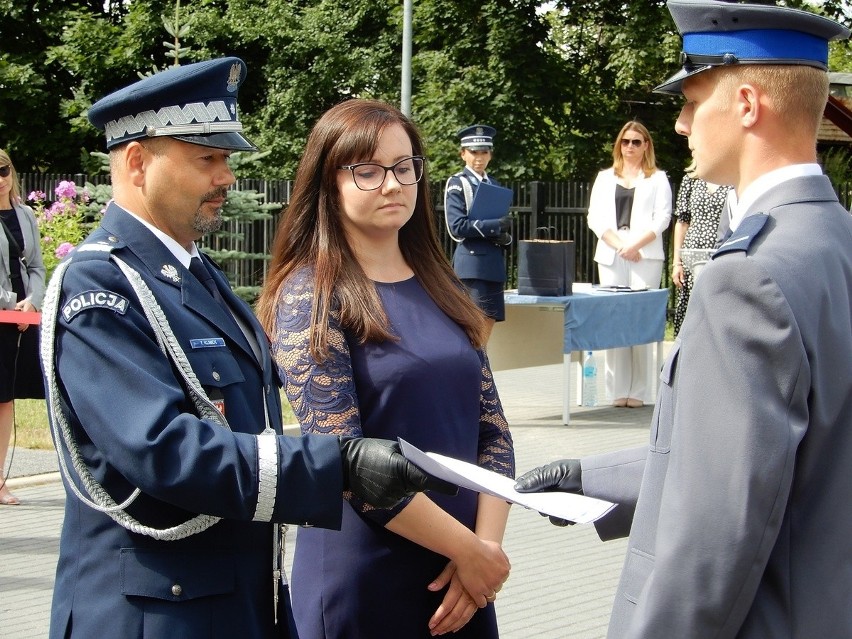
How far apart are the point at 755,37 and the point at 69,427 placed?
4.62ft

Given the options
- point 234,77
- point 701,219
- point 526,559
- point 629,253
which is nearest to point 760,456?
point 234,77

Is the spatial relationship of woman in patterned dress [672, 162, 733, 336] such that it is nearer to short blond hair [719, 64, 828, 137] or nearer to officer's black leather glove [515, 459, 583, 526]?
officer's black leather glove [515, 459, 583, 526]

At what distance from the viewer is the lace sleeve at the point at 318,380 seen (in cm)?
273

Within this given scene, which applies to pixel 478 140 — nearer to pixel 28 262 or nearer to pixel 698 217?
pixel 698 217

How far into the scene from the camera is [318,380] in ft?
9.02

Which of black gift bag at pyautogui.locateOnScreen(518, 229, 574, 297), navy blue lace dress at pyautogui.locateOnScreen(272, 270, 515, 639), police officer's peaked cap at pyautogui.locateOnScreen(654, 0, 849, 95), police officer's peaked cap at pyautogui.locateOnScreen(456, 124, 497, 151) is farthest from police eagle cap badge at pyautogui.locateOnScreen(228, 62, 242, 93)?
police officer's peaked cap at pyautogui.locateOnScreen(456, 124, 497, 151)

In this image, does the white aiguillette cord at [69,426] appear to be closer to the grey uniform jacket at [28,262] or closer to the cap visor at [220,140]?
the cap visor at [220,140]

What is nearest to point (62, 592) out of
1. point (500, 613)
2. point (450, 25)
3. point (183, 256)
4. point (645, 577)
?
point (183, 256)

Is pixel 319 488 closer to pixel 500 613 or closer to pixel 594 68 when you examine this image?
pixel 500 613

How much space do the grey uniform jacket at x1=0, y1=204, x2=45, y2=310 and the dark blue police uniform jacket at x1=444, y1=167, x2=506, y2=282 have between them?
10.4 feet

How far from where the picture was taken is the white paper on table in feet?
7.34

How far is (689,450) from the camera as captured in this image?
6.19 feet

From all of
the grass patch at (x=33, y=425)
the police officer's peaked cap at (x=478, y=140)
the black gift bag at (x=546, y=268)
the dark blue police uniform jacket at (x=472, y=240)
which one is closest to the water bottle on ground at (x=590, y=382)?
the black gift bag at (x=546, y=268)

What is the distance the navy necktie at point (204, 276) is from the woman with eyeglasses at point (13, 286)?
374 cm
